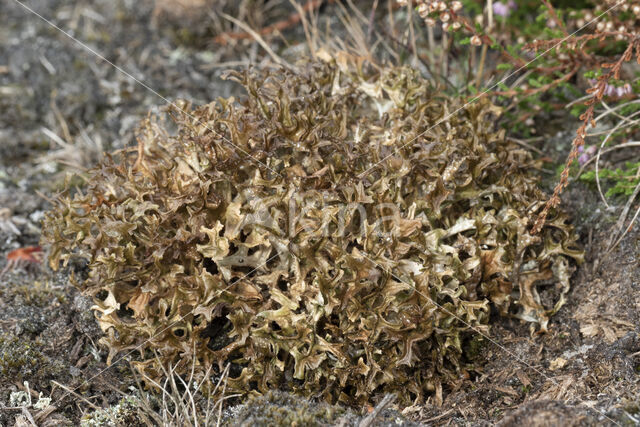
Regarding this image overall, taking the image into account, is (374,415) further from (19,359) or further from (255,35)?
(255,35)

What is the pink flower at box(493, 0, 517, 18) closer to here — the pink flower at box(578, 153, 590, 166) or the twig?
the pink flower at box(578, 153, 590, 166)

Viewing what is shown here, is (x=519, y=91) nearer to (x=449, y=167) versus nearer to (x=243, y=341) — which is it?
(x=449, y=167)

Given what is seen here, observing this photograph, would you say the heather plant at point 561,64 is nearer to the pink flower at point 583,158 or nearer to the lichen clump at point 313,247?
the pink flower at point 583,158

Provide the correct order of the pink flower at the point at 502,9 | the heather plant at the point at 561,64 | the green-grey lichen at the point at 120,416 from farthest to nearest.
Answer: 1. the pink flower at the point at 502,9
2. the heather plant at the point at 561,64
3. the green-grey lichen at the point at 120,416

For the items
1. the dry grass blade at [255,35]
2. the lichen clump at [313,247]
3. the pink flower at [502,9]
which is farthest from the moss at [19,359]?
the pink flower at [502,9]

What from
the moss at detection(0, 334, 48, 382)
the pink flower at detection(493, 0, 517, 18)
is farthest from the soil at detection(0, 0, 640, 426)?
the pink flower at detection(493, 0, 517, 18)

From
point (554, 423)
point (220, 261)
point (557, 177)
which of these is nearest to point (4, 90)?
point (220, 261)

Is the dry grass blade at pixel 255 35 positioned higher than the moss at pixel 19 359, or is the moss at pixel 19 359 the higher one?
the dry grass blade at pixel 255 35
